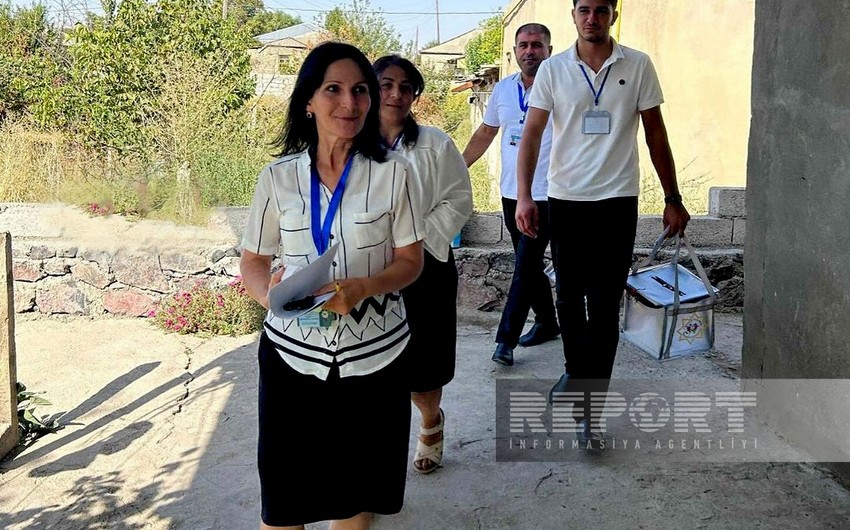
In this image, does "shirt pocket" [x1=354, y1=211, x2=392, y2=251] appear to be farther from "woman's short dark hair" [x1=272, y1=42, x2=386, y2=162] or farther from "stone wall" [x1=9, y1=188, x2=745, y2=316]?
"stone wall" [x1=9, y1=188, x2=745, y2=316]

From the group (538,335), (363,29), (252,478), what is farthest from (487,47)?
(252,478)

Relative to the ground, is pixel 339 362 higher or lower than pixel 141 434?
higher

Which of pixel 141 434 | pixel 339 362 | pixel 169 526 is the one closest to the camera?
pixel 339 362

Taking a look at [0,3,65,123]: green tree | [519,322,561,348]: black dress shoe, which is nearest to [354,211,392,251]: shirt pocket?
[519,322,561,348]: black dress shoe

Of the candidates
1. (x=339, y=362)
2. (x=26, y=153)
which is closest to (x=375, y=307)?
(x=339, y=362)

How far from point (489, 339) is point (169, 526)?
2.90 m

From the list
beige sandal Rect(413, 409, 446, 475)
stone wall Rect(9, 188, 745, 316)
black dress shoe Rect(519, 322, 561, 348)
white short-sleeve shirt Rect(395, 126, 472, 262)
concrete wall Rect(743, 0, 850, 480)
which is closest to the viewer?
white short-sleeve shirt Rect(395, 126, 472, 262)

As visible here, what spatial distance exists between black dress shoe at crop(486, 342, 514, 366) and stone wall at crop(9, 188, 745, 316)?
1.27 meters

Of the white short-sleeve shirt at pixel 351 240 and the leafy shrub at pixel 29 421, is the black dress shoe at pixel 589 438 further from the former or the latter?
the leafy shrub at pixel 29 421

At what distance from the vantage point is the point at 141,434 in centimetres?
397

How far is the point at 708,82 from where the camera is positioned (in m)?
11.2

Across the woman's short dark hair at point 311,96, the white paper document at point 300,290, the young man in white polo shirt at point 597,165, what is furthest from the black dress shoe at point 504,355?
the white paper document at point 300,290

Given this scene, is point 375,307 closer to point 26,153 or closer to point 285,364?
point 285,364

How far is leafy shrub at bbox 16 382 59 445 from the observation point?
3.92m
